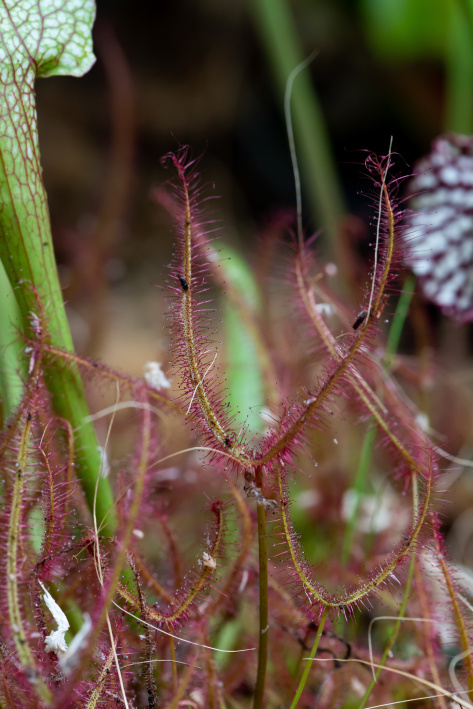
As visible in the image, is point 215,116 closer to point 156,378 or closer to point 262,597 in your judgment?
point 156,378

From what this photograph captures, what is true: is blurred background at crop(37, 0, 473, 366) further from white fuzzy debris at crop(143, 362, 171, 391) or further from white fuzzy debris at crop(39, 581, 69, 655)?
white fuzzy debris at crop(39, 581, 69, 655)

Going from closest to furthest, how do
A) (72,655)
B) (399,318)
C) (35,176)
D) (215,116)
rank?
(72,655)
(35,176)
(399,318)
(215,116)

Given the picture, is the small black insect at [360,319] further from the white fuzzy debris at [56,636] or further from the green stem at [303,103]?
the green stem at [303,103]

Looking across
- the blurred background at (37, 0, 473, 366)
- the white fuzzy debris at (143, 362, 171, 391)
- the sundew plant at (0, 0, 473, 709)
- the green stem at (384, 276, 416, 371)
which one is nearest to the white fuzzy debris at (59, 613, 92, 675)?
the sundew plant at (0, 0, 473, 709)

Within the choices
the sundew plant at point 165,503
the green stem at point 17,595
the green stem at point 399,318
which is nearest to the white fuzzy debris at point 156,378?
the sundew plant at point 165,503

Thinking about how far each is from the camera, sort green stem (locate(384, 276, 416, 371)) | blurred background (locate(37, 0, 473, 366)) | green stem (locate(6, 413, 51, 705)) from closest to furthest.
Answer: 1. green stem (locate(6, 413, 51, 705))
2. green stem (locate(384, 276, 416, 371))
3. blurred background (locate(37, 0, 473, 366))

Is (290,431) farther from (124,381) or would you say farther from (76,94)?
(76,94)

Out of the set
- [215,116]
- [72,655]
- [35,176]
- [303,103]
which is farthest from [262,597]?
[215,116]

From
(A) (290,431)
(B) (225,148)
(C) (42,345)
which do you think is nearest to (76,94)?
A: (B) (225,148)
